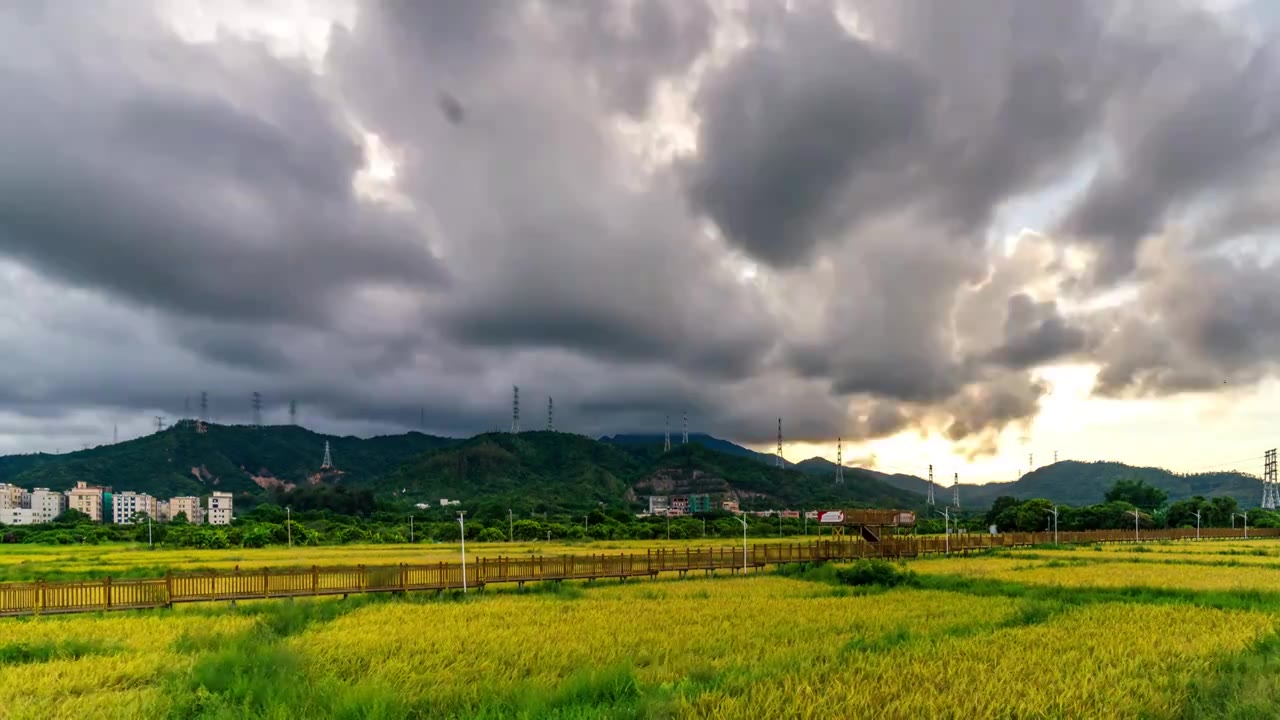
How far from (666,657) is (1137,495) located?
199980mm

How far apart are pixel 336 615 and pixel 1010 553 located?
55822 millimetres

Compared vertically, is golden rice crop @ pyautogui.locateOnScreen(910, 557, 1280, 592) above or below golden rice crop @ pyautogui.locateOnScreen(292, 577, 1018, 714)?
below

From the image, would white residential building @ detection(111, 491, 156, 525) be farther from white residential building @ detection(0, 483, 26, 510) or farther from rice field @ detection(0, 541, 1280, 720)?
rice field @ detection(0, 541, 1280, 720)

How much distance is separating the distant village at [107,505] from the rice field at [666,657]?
7461 inches

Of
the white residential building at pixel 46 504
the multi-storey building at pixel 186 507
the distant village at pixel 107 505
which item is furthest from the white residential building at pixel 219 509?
the white residential building at pixel 46 504

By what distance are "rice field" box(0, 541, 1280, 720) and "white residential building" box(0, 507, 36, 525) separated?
19538 centimetres

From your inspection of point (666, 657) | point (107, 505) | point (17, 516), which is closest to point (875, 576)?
point (666, 657)

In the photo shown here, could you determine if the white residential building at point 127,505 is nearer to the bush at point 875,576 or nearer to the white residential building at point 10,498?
the white residential building at point 10,498

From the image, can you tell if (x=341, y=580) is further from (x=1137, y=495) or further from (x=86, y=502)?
(x=86, y=502)

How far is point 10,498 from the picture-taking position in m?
185

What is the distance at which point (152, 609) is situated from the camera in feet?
83.1

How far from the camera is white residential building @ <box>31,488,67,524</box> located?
185 meters

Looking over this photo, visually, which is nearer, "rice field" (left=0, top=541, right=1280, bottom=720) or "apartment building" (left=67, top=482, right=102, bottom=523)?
"rice field" (left=0, top=541, right=1280, bottom=720)

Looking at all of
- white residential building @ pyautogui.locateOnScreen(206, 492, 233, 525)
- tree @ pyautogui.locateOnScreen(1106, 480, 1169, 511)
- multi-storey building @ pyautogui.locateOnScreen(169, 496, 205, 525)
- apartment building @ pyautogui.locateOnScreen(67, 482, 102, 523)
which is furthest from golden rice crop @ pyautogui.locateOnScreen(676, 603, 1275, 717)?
apartment building @ pyautogui.locateOnScreen(67, 482, 102, 523)
